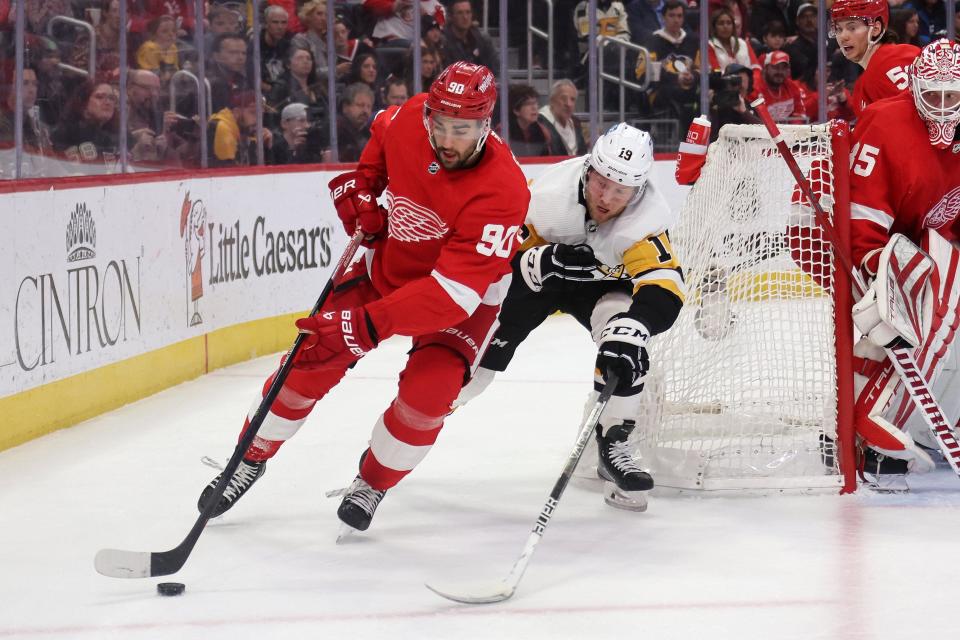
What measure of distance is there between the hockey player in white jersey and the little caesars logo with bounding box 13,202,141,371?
143 cm

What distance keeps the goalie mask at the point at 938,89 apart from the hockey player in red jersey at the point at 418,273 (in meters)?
1.15

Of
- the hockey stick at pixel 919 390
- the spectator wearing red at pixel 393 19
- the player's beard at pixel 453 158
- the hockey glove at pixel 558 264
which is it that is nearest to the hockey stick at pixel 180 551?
the player's beard at pixel 453 158

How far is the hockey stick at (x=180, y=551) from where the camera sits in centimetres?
246

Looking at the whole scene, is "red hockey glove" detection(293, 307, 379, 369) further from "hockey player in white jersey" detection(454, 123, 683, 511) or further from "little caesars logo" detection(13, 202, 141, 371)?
"little caesars logo" detection(13, 202, 141, 371)

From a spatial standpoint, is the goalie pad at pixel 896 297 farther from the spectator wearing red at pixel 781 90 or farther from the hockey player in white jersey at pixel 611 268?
the spectator wearing red at pixel 781 90

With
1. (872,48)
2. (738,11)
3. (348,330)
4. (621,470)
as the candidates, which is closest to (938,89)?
(872,48)

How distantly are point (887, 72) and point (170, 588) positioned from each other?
8.57ft

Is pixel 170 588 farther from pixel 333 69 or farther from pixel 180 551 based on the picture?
pixel 333 69

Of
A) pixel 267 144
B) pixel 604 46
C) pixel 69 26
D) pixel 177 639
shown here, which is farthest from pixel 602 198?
pixel 604 46

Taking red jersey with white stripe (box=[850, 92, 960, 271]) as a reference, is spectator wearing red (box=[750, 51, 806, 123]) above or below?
above

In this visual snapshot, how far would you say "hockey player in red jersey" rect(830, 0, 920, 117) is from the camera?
3875 millimetres

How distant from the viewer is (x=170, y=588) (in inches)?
96.0

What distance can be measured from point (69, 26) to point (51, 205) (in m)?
0.70

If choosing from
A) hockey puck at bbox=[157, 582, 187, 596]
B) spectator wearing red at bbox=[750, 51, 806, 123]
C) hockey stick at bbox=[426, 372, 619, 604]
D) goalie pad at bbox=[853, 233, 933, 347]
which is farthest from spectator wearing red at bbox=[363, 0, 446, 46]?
hockey puck at bbox=[157, 582, 187, 596]
